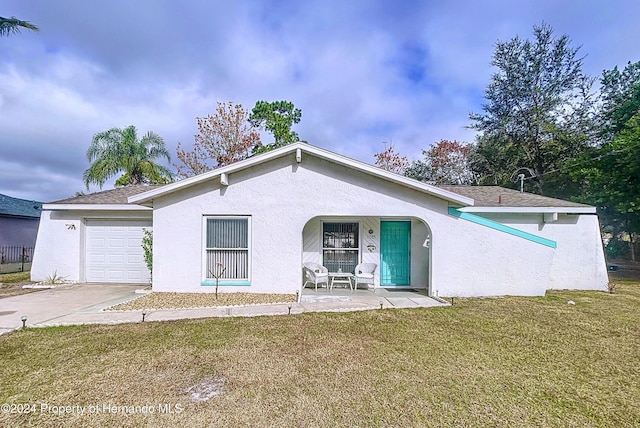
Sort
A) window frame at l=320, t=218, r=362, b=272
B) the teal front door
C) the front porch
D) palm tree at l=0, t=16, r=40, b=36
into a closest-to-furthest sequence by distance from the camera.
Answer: the front porch, window frame at l=320, t=218, r=362, b=272, the teal front door, palm tree at l=0, t=16, r=40, b=36

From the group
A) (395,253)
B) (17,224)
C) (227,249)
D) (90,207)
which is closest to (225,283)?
(227,249)

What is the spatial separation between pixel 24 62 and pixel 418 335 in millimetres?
19165

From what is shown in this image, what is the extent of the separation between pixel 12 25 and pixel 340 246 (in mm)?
15369

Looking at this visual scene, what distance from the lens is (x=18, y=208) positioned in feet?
61.7

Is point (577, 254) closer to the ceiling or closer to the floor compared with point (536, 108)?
closer to the floor

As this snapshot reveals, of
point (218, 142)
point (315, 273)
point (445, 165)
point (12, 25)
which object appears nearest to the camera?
point (315, 273)

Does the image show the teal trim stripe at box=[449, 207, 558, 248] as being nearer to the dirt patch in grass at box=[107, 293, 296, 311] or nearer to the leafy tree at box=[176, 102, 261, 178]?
the dirt patch in grass at box=[107, 293, 296, 311]

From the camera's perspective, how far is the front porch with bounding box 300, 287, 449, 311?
8117 millimetres

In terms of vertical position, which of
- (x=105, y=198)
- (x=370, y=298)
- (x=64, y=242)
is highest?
(x=105, y=198)

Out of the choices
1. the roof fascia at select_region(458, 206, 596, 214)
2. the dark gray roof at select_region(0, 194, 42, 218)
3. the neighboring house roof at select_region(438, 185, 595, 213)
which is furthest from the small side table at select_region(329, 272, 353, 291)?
the dark gray roof at select_region(0, 194, 42, 218)

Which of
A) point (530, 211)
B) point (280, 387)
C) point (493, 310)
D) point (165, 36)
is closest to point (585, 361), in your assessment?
point (493, 310)

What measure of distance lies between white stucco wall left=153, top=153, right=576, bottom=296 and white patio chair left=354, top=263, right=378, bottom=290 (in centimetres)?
194

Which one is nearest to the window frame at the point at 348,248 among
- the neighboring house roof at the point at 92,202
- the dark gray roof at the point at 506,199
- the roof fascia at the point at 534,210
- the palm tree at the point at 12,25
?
the roof fascia at the point at 534,210

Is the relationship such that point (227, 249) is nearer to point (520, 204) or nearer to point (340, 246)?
point (340, 246)
